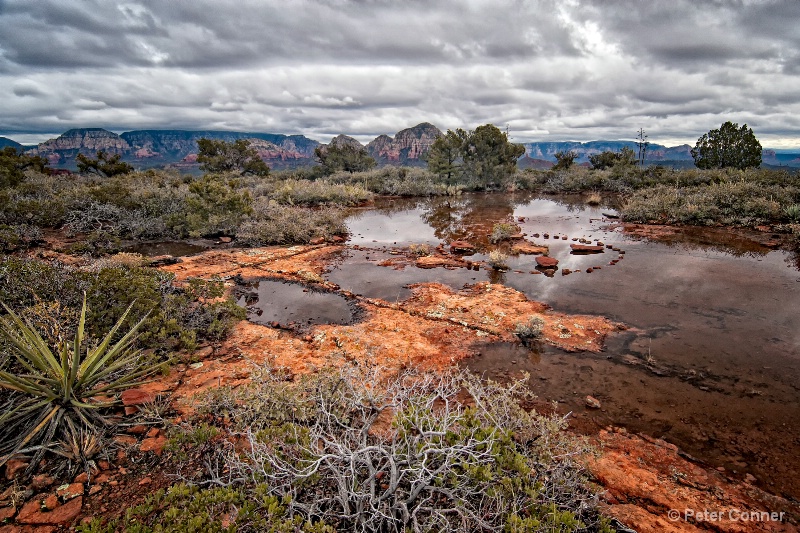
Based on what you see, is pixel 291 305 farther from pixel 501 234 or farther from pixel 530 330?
pixel 501 234

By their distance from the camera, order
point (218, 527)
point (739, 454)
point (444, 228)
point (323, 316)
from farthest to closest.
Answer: point (444, 228) → point (323, 316) → point (739, 454) → point (218, 527)

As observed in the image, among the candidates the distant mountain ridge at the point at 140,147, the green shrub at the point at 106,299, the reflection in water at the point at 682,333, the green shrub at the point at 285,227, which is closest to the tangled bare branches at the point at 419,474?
the reflection in water at the point at 682,333

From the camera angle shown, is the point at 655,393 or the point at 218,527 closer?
the point at 218,527

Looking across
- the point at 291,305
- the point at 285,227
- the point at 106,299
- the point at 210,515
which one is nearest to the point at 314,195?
the point at 285,227

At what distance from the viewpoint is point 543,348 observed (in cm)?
550

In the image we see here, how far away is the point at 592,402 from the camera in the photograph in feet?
14.1

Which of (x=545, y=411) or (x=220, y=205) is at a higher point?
(x=220, y=205)

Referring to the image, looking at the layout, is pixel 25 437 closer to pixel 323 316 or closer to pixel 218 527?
pixel 218 527

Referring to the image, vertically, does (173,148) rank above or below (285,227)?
above

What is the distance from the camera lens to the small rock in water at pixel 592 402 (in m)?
4.27

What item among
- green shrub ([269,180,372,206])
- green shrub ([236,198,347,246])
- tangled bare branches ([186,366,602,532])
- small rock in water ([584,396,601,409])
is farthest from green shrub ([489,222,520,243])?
green shrub ([269,180,372,206])

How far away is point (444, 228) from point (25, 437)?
12.7 metres

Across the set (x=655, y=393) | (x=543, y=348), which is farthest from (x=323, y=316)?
(x=655, y=393)

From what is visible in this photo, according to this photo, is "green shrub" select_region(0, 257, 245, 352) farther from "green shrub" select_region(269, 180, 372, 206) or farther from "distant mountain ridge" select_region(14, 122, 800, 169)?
"distant mountain ridge" select_region(14, 122, 800, 169)
